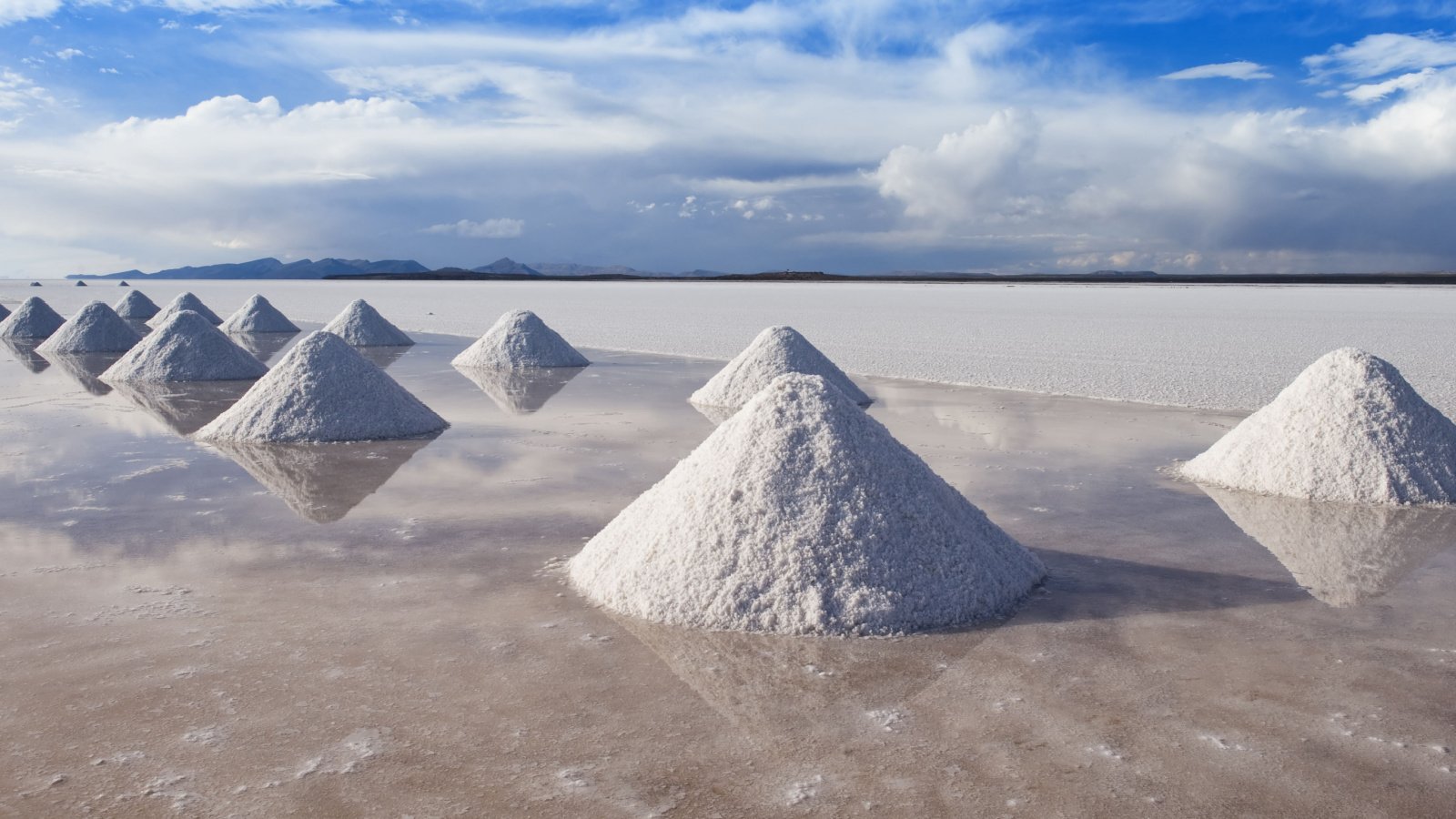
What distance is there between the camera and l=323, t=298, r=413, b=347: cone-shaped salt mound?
58.7 feet

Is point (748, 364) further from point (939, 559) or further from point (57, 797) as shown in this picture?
point (57, 797)

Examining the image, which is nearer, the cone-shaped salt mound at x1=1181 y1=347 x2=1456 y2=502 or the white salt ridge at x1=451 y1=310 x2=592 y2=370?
the cone-shaped salt mound at x1=1181 y1=347 x2=1456 y2=502

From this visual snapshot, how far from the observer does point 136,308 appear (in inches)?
1071

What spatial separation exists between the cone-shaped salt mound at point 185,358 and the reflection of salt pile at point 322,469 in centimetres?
522

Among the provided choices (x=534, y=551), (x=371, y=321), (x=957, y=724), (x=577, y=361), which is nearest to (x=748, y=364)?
(x=577, y=361)

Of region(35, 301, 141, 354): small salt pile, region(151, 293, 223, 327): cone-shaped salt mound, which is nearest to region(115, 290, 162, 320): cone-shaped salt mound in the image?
region(151, 293, 223, 327): cone-shaped salt mound

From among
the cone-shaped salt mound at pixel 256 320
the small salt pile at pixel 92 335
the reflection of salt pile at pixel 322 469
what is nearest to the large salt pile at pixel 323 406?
the reflection of salt pile at pixel 322 469

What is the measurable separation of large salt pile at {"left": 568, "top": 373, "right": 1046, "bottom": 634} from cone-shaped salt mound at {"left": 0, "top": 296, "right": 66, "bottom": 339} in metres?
21.7

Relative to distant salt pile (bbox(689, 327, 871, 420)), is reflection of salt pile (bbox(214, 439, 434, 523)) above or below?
below

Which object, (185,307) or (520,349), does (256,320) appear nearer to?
(185,307)

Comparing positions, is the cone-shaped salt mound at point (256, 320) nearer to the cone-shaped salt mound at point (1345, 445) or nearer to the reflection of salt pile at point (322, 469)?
the reflection of salt pile at point (322, 469)

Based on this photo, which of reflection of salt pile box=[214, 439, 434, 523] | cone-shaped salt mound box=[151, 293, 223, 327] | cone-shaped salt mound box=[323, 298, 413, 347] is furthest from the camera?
cone-shaped salt mound box=[151, 293, 223, 327]

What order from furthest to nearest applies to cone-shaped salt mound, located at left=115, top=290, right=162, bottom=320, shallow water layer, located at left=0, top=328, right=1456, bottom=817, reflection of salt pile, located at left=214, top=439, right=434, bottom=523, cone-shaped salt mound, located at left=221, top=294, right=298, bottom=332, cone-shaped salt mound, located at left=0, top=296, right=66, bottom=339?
1. cone-shaped salt mound, located at left=115, top=290, right=162, bottom=320
2. cone-shaped salt mound, located at left=221, top=294, right=298, bottom=332
3. cone-shaped salt mound, located at left=0, top=296, right=66, bottom=339
4. reflection of salt pile, located at left=214, top=439, right=434, bottom=523
5. shallow water layer, located at left=0, top=328, right=1456, bottom=817

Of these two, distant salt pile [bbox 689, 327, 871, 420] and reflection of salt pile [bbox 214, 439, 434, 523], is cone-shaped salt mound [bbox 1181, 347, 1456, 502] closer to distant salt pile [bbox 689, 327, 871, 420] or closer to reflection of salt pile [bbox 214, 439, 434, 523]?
distant salt pile [bbox 689, 327, 871, 420]
